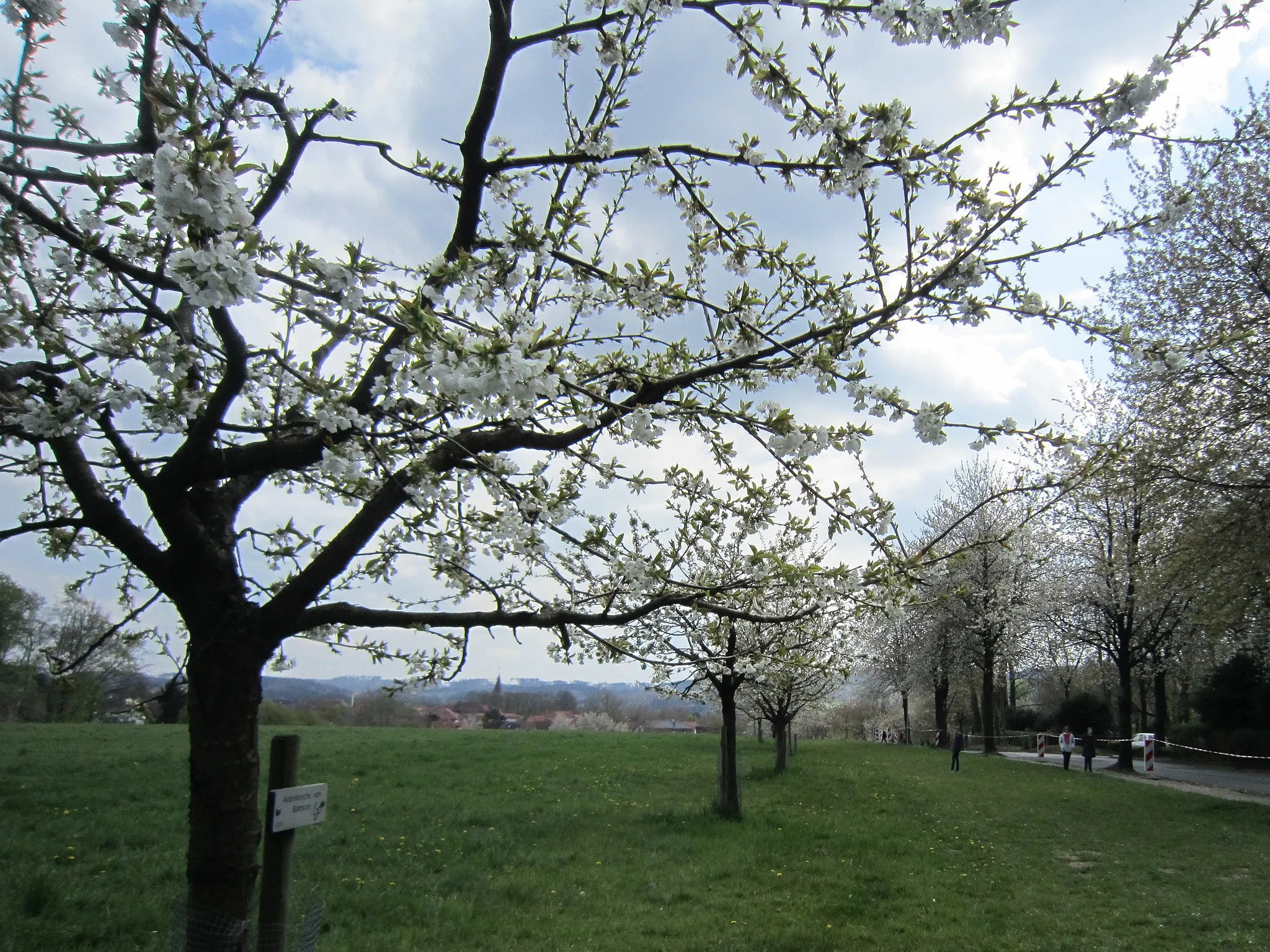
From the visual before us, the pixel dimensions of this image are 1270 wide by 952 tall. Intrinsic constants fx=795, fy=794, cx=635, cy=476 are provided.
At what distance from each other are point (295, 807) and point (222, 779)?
0.35 metres

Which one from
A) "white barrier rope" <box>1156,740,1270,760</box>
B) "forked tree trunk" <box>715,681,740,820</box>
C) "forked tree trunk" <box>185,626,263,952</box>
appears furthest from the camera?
"white barrier rope" <box>1156,740,1270,760</box>

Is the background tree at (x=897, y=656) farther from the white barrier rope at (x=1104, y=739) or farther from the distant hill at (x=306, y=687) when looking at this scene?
the distant hill at (x=306, y=687)

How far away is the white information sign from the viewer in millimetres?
3432

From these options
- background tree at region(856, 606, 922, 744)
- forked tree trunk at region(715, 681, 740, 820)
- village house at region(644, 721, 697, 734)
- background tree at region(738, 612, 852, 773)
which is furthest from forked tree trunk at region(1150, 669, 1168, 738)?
forked tree trunk at region(715, 681, 740, 820)

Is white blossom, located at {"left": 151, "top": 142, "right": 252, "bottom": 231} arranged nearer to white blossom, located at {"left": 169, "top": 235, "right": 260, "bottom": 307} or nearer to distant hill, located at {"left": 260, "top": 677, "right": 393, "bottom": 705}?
white blossom, located at {"left": 169, "top": 235, "right": 260, "bottom": 307}

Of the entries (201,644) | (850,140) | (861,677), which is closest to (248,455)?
(201,644)

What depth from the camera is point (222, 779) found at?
3363 mm

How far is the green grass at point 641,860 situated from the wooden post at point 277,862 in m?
2.29

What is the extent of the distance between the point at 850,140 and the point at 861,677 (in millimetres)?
40921

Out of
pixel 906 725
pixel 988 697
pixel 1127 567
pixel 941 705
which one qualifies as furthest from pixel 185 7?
pixel 906 725

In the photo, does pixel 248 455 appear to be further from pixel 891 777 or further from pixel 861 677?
pixel 861 677

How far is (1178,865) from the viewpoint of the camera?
9516 mm

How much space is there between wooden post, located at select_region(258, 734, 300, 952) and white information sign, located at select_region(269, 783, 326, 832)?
18 millimetres

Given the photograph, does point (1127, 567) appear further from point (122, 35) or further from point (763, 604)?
point (122, 35)
